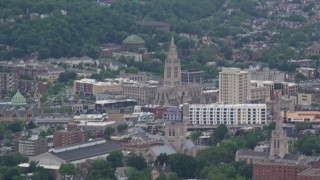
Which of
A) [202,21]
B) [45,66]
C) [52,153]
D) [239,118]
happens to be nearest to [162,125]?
[239,118]

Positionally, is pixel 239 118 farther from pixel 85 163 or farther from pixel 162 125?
pixel 85 163

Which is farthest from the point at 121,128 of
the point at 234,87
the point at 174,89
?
the point at 174,89

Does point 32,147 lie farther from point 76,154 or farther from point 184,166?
point 184,166

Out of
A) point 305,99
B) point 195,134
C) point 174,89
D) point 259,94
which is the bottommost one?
point 195,134

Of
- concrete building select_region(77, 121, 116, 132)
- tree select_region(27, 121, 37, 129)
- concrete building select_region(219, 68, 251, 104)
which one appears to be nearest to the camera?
concrete building select_region(77, 121, 116, 132)

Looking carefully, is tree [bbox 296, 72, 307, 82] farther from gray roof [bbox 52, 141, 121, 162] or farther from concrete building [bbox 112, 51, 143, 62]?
gray roof [bbox 52, 141, 121, 162]

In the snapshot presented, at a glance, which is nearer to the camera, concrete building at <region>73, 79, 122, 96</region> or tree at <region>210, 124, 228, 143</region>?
tree at <region>210, 124, 228, 143</region>

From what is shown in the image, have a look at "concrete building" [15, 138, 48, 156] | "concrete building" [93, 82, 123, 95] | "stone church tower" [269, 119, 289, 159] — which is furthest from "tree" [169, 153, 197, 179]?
"concrete building" [93, 82, 123, 95]
